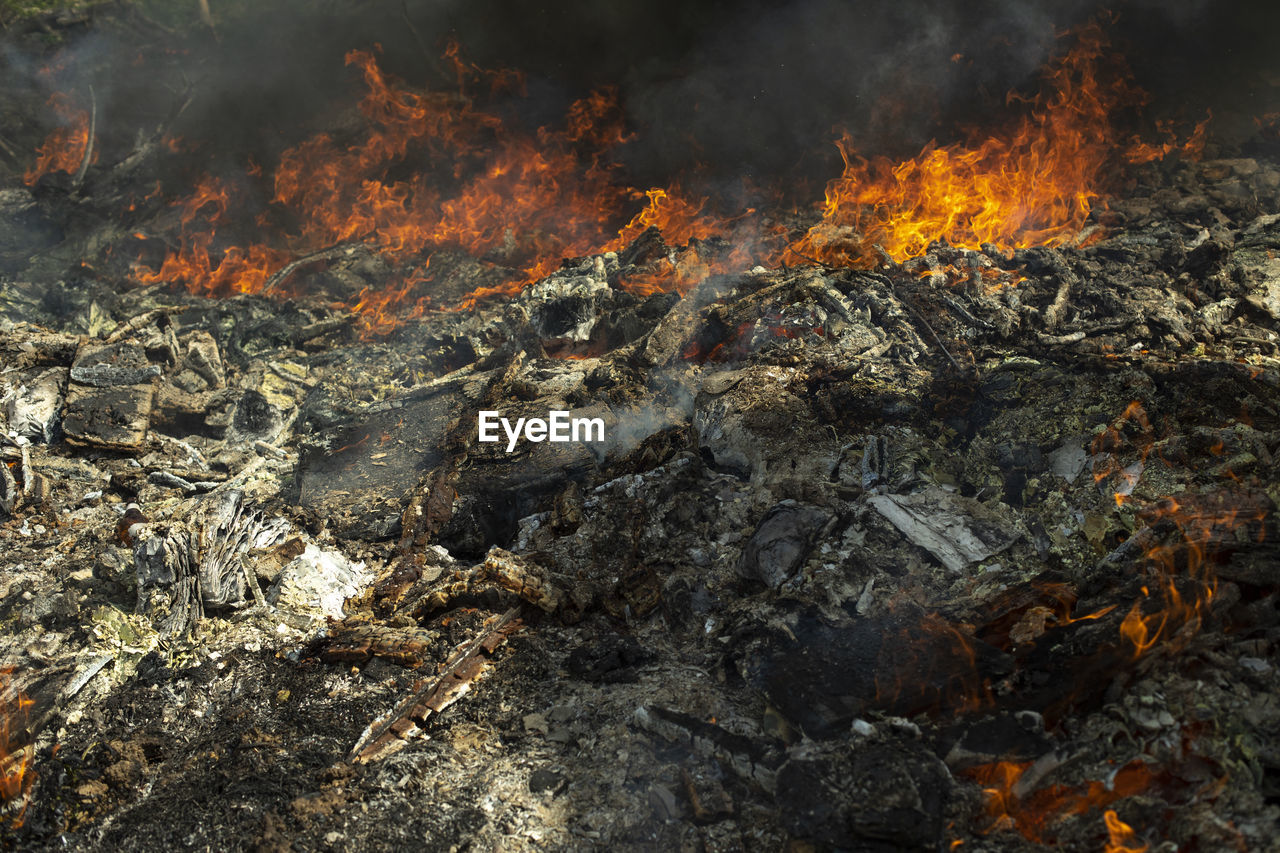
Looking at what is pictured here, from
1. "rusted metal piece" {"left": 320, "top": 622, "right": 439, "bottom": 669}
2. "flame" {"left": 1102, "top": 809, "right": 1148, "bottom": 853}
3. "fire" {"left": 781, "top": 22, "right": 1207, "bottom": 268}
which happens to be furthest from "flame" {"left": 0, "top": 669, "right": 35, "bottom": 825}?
"fire" {"left": 781, "top": 22, "right": 1207, "bottom": 268}

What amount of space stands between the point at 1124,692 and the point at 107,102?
1716 cm

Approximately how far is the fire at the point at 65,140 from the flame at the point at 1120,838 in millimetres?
16952

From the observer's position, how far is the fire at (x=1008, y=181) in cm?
1008

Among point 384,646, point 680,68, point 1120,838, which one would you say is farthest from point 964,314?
point 680,68

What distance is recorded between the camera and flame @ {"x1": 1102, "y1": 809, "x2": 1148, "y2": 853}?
9.98 ft

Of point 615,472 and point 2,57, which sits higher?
point 2,57

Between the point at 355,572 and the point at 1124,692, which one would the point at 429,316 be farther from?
the point at 1124,692

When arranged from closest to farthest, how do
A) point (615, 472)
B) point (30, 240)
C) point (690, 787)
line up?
point (690, 787), point (615, 472), point (30, 240)

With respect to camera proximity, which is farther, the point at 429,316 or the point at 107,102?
the point at 107,102

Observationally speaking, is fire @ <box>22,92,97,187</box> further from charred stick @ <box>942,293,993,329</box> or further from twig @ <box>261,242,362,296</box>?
charred stick @ <box>942,293,993,329</box>

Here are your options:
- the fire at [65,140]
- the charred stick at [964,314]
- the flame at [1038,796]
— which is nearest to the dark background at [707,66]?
the fire at [65,140]

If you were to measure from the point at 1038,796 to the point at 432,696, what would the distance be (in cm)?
371

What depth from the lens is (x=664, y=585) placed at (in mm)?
5539

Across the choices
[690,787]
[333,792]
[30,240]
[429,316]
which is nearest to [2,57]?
[30,240]
